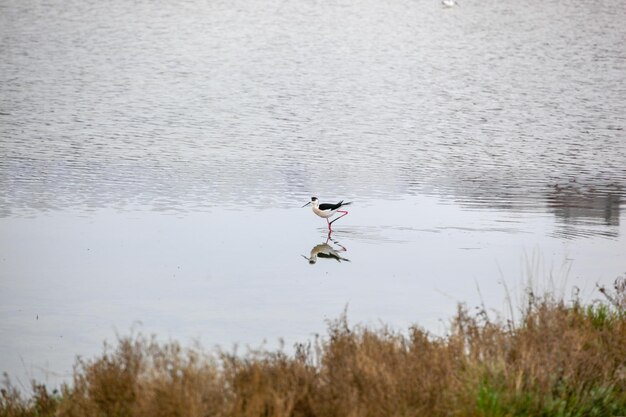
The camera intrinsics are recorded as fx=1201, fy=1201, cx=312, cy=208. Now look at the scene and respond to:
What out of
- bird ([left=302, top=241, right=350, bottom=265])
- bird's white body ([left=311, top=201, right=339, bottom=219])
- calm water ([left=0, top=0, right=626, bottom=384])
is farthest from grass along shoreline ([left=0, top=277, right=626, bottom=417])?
bird's white body ([left=311, top=201, right=339, bottom=219])

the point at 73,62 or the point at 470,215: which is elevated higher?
the point at 73,62

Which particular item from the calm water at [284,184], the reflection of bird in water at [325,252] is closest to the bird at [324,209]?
the calm water at [284,184]

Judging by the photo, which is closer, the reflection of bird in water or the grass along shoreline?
the grass along shoreline

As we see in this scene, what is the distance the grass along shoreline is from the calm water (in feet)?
6.60

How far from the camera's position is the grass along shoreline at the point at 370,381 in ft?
23.8

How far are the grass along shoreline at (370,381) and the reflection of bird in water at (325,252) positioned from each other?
210 inches

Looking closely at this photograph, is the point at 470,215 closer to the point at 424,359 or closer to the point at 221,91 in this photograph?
the point at 424,359

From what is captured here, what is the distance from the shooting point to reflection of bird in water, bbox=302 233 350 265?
46.4 feet

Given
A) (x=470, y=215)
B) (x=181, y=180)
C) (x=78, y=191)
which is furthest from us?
(x=181, y=180)

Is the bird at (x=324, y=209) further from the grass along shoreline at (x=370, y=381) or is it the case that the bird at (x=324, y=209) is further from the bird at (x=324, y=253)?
the grass along shoreline at (x=370, y=381)

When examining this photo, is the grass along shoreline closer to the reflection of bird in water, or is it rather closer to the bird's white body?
the reflection of bird in water

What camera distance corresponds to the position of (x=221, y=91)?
3262cm

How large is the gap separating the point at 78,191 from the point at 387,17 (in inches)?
1664

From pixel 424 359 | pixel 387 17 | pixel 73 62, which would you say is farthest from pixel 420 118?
pixel 387 17
